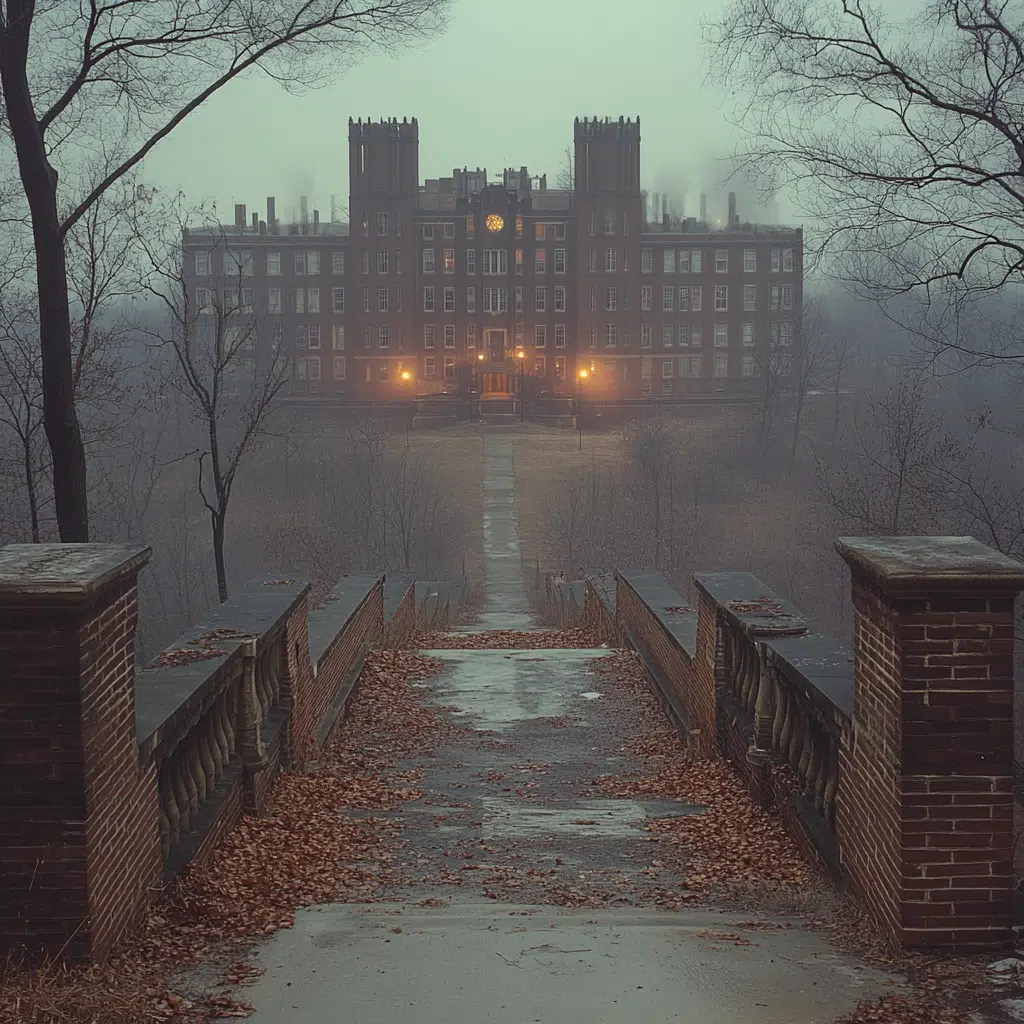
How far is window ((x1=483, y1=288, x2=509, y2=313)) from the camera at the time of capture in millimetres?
85250

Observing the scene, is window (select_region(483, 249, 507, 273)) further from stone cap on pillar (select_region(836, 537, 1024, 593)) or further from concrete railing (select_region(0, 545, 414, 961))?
stone cap on pillar (select_region(836, 537, 1024, 593))

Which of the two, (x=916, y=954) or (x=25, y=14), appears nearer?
(x=916, y=954)

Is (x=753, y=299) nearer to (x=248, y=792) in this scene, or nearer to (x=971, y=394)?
(x=971, y=394)

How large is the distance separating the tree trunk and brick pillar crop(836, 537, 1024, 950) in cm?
849

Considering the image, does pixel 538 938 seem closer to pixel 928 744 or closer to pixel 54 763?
pixel 928 744

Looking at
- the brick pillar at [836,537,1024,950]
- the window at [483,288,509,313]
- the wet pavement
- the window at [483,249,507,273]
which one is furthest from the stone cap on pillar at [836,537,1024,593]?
the window at [483,249,507,273]

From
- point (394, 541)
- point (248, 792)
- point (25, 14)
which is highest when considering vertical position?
point (25, 14)

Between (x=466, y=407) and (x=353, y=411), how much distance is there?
23.5ft

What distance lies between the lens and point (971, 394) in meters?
87.4

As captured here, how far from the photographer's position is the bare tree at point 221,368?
19.5 meters

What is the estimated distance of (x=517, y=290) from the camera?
85250 millimetres

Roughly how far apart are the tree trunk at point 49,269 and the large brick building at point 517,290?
71.3 meters

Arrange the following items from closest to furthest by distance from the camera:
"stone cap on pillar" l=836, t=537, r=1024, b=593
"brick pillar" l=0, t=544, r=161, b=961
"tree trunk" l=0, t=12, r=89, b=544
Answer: "brick pillar" l=0, t=544, r=161, b=961 < "stone cap on pillar" l=836, t=537, r=1024, b=593 < "tree trunk" l=0, t=12, r=89, b=544

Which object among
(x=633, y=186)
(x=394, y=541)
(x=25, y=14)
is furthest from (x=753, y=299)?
(x=25, y=14)
